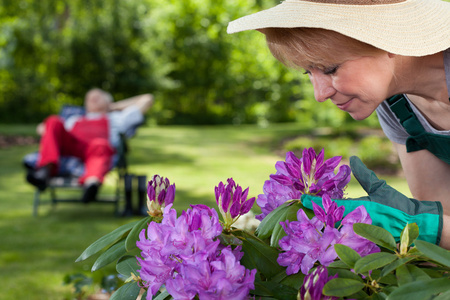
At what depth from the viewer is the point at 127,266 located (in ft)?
Answer: 3.40

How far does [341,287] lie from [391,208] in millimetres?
243

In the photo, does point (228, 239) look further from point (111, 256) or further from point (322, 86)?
point (322, 86)

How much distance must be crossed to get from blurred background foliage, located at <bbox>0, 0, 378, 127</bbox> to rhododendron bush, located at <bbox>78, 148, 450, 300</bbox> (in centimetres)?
1527

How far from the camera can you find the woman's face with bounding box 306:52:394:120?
133 cm

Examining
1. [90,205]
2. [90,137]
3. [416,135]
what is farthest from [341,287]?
[90,205]

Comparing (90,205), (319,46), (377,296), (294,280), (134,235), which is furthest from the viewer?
(90,205)

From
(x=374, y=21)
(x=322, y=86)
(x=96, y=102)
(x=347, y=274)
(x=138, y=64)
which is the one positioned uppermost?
(x=374, y=21)

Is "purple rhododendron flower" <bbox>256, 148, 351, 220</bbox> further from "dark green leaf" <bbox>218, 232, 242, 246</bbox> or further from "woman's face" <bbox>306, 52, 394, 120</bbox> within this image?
"woman's face" <bbox>306, 52, 394, 120</bbox>

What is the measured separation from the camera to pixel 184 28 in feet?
73.9

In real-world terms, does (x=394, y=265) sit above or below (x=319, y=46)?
below

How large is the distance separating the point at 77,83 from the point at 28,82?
67.8 inches

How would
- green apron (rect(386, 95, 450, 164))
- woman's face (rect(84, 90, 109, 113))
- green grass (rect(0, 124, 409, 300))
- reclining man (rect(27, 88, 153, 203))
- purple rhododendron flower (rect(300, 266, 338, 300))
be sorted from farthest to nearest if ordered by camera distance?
woman's face (rect(84, 90, 109, 113)) → reclining man (rect(27, 88, 153, 203)) → green grass (rect(0, 124, 409, 300)) → green apron (rect(386, 95, 450, 164)) → purple rhododendron flower (rect(300, 266, 338, 300))

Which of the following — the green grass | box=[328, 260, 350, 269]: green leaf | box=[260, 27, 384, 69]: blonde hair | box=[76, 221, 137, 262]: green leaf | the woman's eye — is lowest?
the green grass

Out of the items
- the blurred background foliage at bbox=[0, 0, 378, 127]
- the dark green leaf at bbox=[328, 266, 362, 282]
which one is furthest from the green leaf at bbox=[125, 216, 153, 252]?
the blurred background foliage at bbox=[0, 0, 378, 127]
